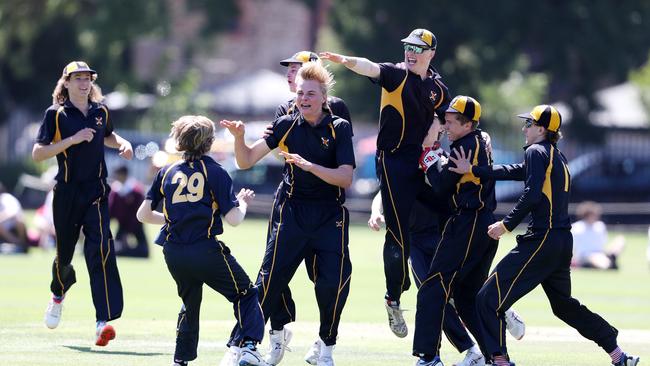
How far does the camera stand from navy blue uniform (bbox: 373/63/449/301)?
11.2 metres

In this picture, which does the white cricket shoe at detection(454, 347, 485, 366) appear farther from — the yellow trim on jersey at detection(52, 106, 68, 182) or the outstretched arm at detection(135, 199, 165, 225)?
the yellow trim on jersey at detection(52, 106, 68, 182)

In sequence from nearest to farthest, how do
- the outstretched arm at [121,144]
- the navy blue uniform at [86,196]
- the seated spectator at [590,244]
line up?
1. the navy blue uniform at [86,196]
2. the outstretched arm at [121,144]
3. the seated spectator at [590,244]

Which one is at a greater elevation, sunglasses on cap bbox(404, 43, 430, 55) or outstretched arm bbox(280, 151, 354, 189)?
sunglasses on cap bbox(404, 43, 430, 55)

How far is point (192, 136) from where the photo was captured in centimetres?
1008

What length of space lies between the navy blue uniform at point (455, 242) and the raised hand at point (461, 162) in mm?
59

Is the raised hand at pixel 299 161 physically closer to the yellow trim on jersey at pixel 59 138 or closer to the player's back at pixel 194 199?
the player's back at pixel 194 199

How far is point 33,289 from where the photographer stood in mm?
17656

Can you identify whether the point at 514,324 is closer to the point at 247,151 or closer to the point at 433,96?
the point at 433,96

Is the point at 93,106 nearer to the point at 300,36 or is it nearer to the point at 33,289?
the point at 33,289

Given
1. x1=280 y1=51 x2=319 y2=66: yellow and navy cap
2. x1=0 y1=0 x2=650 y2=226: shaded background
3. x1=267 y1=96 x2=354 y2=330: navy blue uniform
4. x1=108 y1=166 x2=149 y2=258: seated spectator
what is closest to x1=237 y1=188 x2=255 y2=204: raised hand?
x1=267 y1=96 x2=354 y2=330: navy blue uniform

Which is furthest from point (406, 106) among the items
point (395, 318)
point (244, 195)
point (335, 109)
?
point (395, 318)

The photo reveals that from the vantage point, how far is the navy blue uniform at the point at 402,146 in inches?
442

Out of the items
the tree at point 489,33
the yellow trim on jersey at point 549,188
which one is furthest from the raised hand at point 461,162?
the tree at point 489,33

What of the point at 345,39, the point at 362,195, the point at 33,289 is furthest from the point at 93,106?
the point at 345,39
